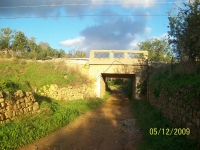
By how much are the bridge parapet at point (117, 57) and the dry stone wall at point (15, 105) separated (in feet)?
31.5

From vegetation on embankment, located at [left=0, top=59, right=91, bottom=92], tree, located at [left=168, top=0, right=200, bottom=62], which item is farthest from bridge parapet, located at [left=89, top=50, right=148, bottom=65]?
tree, located at [left=168, top=0, right=200, bottom=62]

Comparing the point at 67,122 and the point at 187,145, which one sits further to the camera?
the point at 67,122

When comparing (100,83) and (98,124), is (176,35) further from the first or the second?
(100,83)

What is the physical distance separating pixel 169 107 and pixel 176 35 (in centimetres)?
526

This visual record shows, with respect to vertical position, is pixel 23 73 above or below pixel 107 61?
below

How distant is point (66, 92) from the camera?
16.1 meters

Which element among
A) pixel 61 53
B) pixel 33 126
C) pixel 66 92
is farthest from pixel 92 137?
pixel 61 53

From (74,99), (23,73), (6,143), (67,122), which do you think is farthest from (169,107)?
(23,73)

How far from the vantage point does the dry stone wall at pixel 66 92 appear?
15.5 meters

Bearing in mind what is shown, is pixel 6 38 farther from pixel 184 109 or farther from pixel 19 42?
pixel 184 109

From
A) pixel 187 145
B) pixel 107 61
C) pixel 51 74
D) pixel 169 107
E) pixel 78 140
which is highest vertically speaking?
pixel 107 61

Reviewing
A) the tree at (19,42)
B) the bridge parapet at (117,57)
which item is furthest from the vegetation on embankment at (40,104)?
the tree at (19,42)

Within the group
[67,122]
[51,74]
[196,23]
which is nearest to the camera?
[196,23]

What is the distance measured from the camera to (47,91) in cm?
1559
